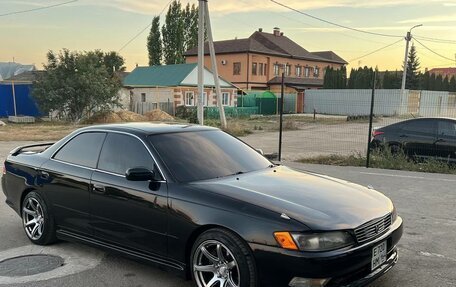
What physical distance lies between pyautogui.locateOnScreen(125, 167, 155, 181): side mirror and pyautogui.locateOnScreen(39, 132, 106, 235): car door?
844 mm

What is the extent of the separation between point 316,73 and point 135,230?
6850cm

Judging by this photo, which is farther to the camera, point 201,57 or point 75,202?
point 201,57

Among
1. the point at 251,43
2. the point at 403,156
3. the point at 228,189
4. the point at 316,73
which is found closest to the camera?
the point at 228,189

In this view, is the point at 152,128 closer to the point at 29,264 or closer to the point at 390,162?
the point at 29,264

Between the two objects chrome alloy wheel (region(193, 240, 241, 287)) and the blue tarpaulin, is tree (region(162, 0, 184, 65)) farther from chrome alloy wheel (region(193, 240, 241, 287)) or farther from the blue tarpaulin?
chrome alloy wheel (region(193, 240, 241, 287))

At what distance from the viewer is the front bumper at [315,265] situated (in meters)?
3.20

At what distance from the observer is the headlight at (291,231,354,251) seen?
326 centimetres

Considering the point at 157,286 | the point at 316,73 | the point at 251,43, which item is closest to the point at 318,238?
the point at 157,286

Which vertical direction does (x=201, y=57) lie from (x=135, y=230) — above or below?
above

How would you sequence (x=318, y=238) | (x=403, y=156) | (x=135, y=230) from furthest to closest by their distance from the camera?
(x=403, y=156) < (x=135, y=230) < (x=318, y=238)

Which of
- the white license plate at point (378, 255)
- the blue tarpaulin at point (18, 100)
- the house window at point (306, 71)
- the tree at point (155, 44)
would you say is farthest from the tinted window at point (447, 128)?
the tree at point (155, 44)

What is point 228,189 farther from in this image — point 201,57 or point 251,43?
point 251,43

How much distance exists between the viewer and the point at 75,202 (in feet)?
15.7

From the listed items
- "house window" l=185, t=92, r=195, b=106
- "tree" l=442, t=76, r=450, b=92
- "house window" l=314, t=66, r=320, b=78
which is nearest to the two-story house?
"house window" l=314, t=66, r=320, b=78
